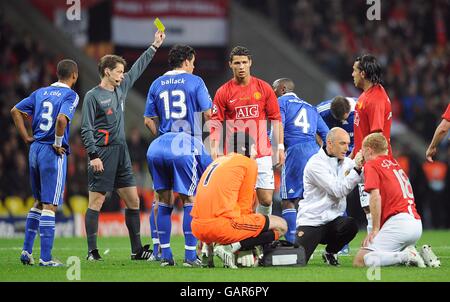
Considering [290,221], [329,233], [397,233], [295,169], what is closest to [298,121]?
[295,169]

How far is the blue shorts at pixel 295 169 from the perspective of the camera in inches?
485

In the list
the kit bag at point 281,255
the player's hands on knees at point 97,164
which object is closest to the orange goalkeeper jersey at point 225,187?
the kit bag at point 281,255

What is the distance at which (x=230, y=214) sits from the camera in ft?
30.7

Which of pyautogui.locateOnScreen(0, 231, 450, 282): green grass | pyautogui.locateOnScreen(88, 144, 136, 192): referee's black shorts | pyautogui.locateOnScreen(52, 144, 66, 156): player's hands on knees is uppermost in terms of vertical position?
pyautogui.locateOnScreen(52, 144, 66, 156): player's hands on knees

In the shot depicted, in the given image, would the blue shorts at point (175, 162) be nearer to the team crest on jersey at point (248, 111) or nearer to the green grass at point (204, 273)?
the team crest on jersey at point (248, 111)

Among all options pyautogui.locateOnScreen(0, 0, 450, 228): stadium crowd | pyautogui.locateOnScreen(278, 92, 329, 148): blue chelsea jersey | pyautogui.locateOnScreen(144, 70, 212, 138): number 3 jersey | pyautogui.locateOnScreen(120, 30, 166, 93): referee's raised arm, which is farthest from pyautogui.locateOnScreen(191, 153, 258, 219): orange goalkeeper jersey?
pyautogui.locateOnScreen(0, 0, 450, 228): stadium crowd

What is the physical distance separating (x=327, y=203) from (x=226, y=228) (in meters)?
1.36

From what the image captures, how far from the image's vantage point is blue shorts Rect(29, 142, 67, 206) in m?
10.3

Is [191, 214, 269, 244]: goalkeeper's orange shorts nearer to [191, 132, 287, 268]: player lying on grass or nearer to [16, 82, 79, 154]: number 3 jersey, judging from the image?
[191, 132, 287, 268]: player lying on grass

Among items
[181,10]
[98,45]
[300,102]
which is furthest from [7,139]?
[300,102]

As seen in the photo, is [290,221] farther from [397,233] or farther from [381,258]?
[397,233]

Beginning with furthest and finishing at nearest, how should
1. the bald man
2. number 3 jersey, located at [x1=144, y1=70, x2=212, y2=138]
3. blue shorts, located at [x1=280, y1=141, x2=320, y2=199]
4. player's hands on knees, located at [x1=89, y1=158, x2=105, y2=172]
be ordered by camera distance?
blue shorts, located at [x1=280, y1=141, x2=320, y2=199] → player's hands on knees, located at [x1=89, y1=158, x2=105, y2=172] → number 3 jersey, located at [x1=144, y1=70, x2=212, y2=138] → the bald man

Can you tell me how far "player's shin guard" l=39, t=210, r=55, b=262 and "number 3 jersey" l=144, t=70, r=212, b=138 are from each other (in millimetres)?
1538

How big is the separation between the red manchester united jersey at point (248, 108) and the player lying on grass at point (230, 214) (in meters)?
1.19
